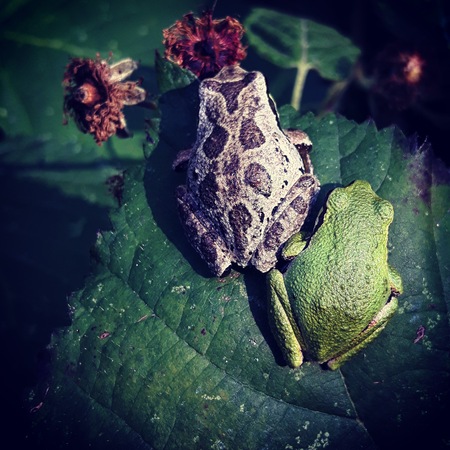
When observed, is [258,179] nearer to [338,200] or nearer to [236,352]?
[338,200]

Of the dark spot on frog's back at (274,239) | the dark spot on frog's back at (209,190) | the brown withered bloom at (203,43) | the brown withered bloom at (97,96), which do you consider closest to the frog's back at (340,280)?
the dark spot on frog's back at (274,239)

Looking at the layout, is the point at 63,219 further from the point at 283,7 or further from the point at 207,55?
the point at 283,7

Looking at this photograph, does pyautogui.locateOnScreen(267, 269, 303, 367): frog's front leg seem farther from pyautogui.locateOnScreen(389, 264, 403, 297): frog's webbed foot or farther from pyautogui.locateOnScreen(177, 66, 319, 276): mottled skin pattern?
pyautogui.locateOnScreen(389, 264, 403, 297): frog's webbed foot

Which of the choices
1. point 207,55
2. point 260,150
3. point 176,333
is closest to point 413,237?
point 260,150

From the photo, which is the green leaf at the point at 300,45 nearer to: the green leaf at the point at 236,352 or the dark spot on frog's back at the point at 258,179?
the green leaf at the point at 236,352

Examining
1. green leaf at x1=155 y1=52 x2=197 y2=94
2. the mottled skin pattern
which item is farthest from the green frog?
green leaf at x1=155 y1=52 x2=197 y2=94

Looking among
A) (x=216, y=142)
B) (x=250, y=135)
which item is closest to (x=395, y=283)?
(x=250, y=135)
